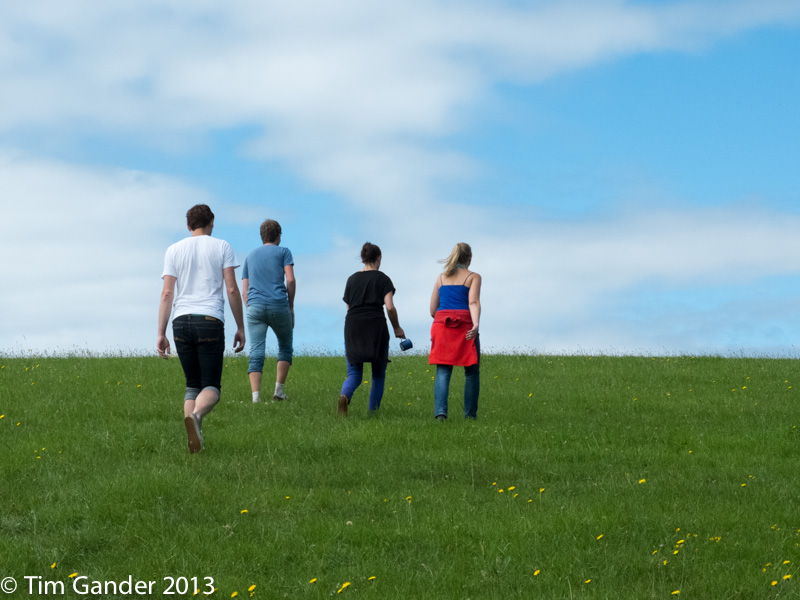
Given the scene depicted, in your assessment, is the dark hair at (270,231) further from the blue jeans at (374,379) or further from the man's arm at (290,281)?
the blue jeans at (374,379)

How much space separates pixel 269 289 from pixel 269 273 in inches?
10.0

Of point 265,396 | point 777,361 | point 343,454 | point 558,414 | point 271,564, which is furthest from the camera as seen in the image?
point 777,361

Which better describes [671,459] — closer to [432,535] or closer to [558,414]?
[558,414]

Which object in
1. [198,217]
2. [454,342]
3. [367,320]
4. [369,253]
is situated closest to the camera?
[198,217]

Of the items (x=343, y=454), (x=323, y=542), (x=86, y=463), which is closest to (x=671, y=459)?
(x=343, y=454)

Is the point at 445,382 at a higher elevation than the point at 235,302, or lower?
lower

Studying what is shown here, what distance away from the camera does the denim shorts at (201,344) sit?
357 inches

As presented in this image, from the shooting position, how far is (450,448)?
10594 millimetres

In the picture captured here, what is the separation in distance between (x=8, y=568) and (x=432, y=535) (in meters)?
3.56

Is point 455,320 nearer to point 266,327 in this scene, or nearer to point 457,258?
point 457,258

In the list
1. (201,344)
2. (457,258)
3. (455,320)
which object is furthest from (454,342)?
(201,344)

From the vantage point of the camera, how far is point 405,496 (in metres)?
8.56

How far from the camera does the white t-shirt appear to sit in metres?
9.12

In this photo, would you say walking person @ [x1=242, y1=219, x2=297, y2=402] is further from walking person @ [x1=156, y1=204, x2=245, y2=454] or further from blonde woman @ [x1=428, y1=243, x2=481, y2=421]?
walking person @ [x1=156, y1=204, x2=245, y2=454]
